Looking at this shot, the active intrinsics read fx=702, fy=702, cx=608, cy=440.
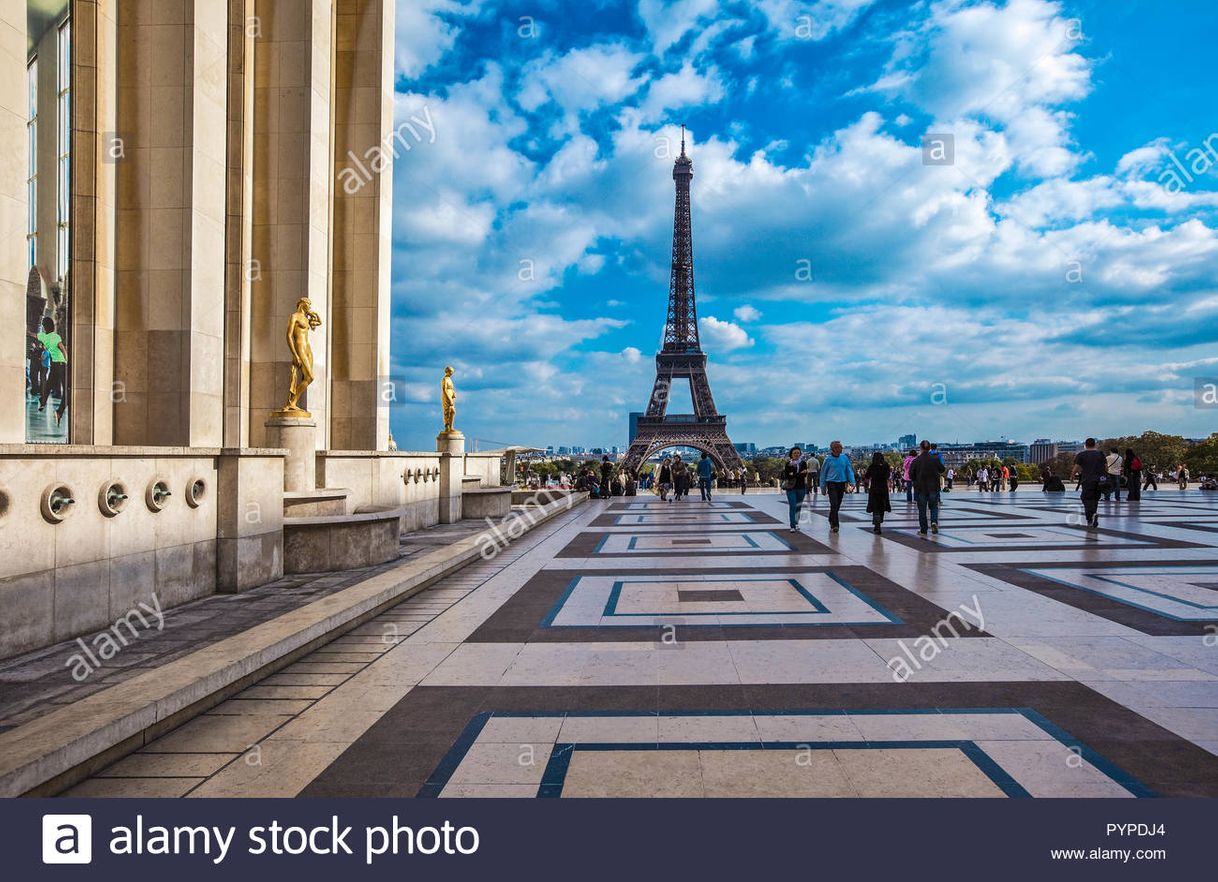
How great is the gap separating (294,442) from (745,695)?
356 inches

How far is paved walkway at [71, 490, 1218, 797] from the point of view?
363cm

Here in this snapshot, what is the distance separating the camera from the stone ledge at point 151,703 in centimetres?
342

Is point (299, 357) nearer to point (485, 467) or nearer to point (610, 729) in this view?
point (610, 729)

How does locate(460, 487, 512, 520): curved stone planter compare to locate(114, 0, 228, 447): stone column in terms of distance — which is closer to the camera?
locate(114, 0, 228, 447): stone column

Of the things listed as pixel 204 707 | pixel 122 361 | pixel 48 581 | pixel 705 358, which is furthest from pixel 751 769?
pixel 705 358

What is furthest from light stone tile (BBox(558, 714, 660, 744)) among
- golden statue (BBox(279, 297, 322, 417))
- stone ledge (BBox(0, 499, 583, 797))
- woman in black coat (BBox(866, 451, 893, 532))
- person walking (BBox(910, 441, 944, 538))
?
person walking (BBox(910, 441, 944, 538))

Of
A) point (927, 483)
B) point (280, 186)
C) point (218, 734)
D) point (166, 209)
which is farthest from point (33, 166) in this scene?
point (927, 483)

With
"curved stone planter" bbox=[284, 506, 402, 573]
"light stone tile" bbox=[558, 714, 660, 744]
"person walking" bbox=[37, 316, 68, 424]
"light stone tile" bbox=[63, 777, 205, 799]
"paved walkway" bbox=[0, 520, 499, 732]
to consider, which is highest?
"person walking" bbox=[37, 316, 68, 424]

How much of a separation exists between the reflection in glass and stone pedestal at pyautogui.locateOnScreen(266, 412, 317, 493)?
336cm

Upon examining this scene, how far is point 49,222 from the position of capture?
461 inches

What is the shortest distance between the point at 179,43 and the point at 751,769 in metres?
13.2

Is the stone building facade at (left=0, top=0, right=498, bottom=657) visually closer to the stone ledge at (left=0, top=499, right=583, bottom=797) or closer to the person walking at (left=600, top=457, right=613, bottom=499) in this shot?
the stone ledge at (left=0, top=499, right=583, bottom=797)

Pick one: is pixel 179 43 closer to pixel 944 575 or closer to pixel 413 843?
pixel 413 843

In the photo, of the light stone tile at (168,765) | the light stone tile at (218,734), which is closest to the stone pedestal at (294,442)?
the light stone tile at (218,734)
